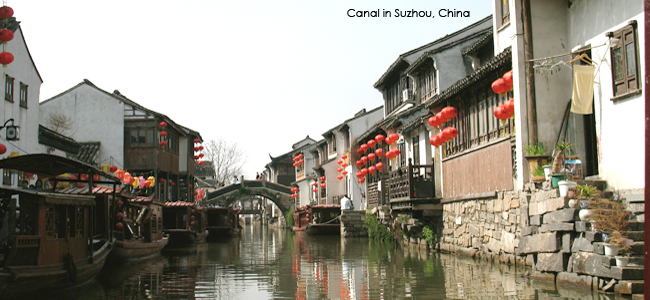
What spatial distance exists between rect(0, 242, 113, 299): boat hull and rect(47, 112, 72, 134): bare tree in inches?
810

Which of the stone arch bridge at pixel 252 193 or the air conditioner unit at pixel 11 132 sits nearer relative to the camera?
the air conditioner unit at pixel 11 132

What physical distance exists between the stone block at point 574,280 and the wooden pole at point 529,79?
11.7 feet

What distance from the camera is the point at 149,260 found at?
21.1 m

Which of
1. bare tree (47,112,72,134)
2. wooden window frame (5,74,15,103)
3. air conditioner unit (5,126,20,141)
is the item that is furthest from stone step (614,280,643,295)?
bare tree (47,112,72,134)

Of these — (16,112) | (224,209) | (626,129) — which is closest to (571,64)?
(626,129)

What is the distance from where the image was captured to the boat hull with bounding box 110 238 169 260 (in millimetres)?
17494

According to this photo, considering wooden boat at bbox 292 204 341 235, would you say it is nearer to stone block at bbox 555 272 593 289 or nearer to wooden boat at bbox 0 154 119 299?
wooden boat at bbox 0 154 119 299

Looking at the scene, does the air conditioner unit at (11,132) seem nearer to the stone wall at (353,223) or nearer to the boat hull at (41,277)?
the boat hull at (41,277)

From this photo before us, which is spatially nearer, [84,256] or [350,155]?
[84,256]

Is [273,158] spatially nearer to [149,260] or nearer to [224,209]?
[224,209]

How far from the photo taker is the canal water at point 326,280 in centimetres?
1185

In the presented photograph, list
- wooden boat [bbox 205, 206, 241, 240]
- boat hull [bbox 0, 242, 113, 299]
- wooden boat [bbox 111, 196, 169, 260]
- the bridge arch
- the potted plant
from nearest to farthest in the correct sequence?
boat hull [bbox 0, 242, 113, 299], the potted plant, wooden boat [bbox 111, 196, 169, 260], wooden boat [bbox 205, 206, 241, 240], the bridge arch

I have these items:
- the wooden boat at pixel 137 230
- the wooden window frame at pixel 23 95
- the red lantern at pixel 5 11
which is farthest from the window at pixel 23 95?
the red lantern at pixel 5 11

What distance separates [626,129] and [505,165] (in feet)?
13.5
